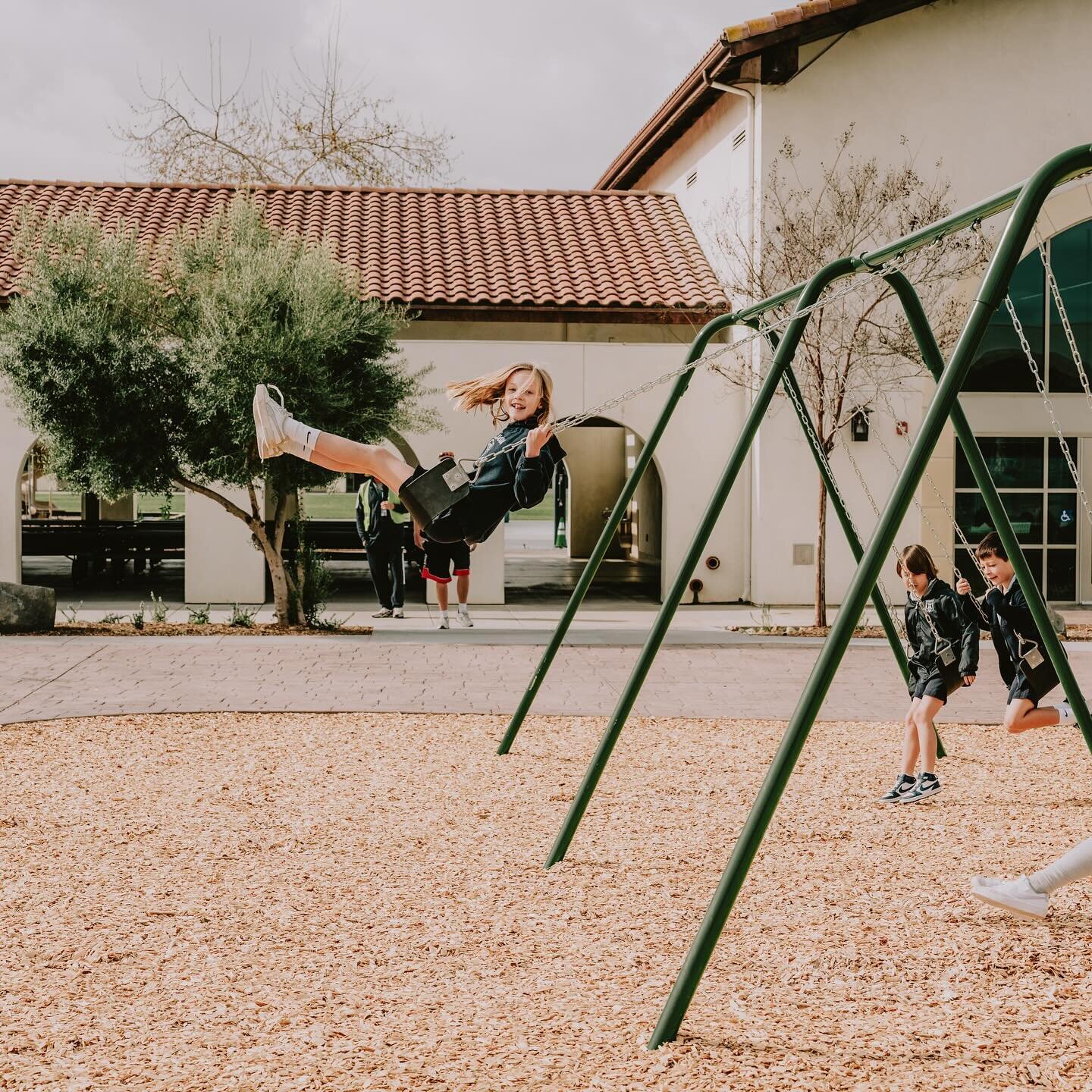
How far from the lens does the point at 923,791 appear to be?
6.61 m

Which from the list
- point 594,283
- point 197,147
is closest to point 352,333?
point 594,283

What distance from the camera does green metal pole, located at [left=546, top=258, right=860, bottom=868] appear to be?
553 cm

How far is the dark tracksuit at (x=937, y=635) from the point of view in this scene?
6492mm

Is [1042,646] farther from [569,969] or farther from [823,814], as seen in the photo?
[569,969]

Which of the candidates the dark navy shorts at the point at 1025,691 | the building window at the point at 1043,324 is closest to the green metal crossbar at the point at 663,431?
the dark navy shorts at the point at 1025,691

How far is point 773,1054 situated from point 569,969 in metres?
0.91

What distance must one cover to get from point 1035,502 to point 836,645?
15.1 m

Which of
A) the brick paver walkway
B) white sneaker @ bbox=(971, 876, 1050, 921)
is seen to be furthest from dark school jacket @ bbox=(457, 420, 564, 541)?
the brick paver walkway

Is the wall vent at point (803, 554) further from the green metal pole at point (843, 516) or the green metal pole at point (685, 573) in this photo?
the green metal pole at point (685, 573)

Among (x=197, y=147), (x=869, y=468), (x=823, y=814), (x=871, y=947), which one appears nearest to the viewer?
(x=871, y=947)

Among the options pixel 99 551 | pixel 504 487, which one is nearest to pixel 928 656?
pixel 504 487

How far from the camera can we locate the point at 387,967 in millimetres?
4293

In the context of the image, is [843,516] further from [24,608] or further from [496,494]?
[24,608]

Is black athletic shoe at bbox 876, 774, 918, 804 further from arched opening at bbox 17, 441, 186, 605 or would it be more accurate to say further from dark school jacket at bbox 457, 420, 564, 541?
arched opening at bbox 17, 441, 186, 605
